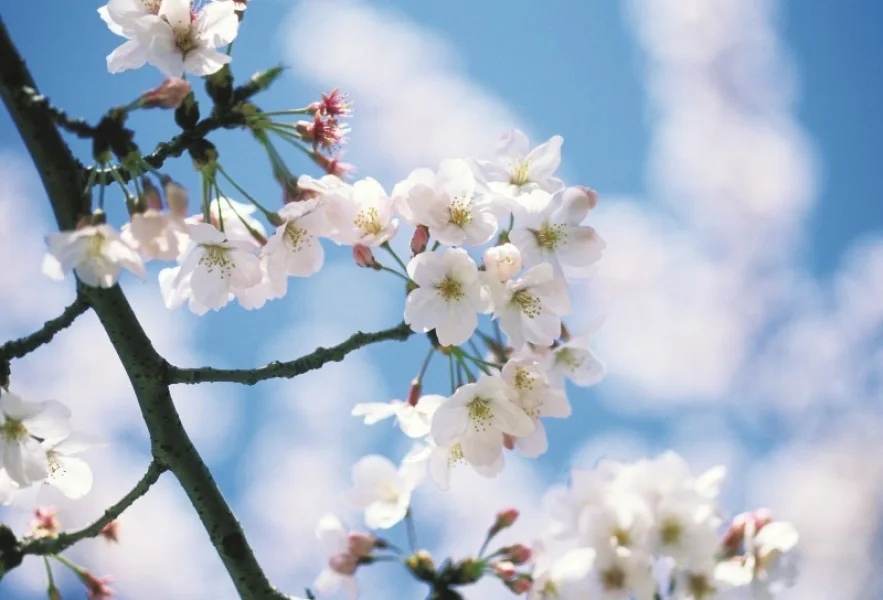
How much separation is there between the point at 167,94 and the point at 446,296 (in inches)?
30.7

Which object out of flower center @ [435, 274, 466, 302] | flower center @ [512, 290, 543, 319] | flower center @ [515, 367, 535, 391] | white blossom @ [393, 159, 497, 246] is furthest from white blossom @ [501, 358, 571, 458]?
white blossom @ [393, 159, 497, 246]

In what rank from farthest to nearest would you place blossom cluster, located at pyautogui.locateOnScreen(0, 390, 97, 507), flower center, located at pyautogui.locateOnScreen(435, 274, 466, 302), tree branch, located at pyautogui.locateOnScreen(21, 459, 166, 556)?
tree branch, located at pyautogui.locateOnScreen(21, 459, 166, 556) → flower center, located at pyautogui.locateOnScreen(435, 274, 466, 302) → blossom cluster, located at pyautogui.locateOnScreen(0, 390, 97, 507)

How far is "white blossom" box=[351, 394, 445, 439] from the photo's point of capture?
7.89ft

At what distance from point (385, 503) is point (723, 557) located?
93 centimetres

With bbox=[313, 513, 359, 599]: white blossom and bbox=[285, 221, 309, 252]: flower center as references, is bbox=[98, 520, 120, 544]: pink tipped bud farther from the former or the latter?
bbox=[285, 221, 309, 252]: flower center

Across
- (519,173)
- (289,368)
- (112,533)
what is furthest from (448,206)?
(112,533)

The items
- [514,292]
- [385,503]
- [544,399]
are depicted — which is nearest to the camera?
[514,292]

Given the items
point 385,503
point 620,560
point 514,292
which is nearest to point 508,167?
point 514,292

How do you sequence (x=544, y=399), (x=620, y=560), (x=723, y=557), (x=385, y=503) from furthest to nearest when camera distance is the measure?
(x=385, y=503) < (x=544, y=399) < (x=723, y=557) < (x=620, y=560)

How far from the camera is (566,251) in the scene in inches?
92.5

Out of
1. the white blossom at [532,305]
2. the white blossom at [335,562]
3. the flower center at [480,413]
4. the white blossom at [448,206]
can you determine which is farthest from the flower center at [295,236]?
the white blossom at [335,562]

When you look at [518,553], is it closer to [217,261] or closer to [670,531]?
[670,531]

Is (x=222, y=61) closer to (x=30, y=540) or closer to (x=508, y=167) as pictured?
(x=508, y=167)

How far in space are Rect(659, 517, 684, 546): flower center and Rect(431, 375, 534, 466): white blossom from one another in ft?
1.53
